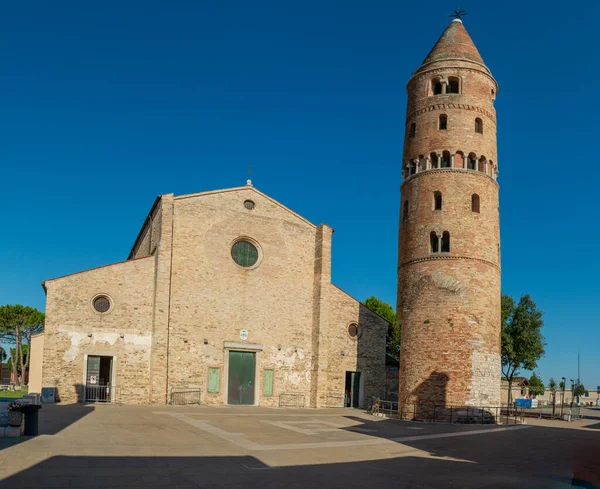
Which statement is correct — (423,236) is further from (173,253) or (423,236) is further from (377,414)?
(173,253)

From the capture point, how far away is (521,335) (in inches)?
1725

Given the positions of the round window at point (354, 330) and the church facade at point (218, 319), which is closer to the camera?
the church facade at point (218, 319)

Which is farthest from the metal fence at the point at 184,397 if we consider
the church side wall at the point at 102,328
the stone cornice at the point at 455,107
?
the stone cornice at the point at 455,107

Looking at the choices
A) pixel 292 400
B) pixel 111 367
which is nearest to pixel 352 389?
pixel 292 400

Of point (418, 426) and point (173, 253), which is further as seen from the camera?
point (173, 253)

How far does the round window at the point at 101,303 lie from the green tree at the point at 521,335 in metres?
29.6

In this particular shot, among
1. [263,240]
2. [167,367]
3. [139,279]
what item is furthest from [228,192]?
[167,367]

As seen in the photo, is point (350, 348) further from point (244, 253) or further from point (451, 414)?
point (244, 253)

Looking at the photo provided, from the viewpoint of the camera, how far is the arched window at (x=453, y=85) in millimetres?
29961

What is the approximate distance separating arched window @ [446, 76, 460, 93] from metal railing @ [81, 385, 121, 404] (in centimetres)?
2178

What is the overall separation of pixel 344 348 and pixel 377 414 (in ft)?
16.0

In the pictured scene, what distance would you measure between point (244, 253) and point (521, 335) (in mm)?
24462

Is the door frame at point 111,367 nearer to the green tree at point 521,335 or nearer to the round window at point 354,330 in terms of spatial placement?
the round window at point 354,330

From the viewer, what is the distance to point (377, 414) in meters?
27.3
